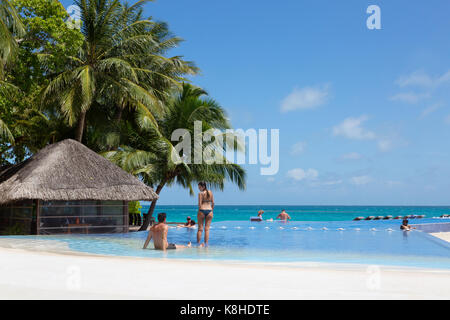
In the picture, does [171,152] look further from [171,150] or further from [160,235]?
[160,235]

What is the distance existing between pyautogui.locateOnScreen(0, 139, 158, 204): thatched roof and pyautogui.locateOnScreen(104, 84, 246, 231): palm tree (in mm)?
1732

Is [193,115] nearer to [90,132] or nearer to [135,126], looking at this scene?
[135,126]

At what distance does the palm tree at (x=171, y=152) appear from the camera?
581 inches

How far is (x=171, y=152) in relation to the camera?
1464 centimetres

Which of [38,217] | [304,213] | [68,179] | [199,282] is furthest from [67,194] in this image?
[304,213]

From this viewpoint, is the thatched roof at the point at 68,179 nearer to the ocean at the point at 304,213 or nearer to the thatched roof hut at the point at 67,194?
the thatched roof hut at the point at 67,194

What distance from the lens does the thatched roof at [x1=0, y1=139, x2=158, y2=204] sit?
11367 millimetres

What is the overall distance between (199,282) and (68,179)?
833 centimetres

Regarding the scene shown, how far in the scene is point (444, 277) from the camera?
16.2 ft

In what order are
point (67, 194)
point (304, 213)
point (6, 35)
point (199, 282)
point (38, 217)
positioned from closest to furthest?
point (199, 282) < point (6, 35) < point (67, 194) < point (38, 217) < point (304, 213)

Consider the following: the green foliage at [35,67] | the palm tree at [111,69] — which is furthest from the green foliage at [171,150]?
the green foliage at [35,67]

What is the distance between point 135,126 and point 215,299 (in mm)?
13235

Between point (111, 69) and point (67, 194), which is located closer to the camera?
point (67, 194)
